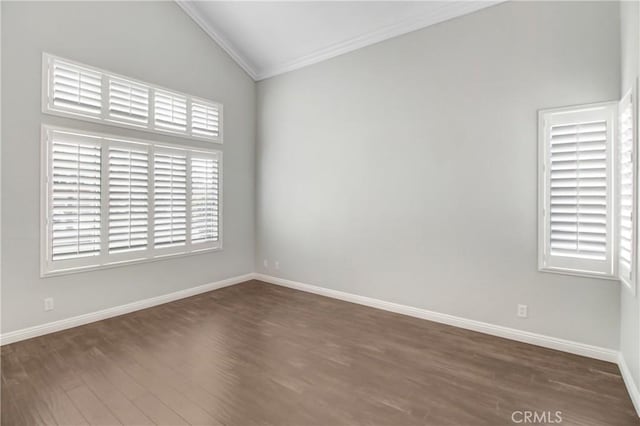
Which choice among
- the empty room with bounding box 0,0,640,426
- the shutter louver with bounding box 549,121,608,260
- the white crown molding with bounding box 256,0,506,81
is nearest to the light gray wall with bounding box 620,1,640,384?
the empty room with bounding box 0,0,640,426

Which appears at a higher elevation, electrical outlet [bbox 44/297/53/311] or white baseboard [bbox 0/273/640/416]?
electrical outlet [bbox 44/297/53/311]

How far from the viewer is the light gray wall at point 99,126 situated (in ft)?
10.1

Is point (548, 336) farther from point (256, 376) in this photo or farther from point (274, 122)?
point (274, 122)

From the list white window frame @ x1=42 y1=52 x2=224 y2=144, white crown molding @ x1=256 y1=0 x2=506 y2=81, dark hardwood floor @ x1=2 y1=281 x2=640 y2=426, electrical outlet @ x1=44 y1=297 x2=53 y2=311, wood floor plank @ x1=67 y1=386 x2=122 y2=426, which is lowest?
wood floor plank @ x1=67 y1=386 x2=122 y2=426

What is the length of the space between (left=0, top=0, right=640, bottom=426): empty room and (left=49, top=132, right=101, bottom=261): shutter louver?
2 cm

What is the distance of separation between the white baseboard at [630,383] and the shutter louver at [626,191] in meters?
0.68

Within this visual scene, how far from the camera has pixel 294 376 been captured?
2510 mm

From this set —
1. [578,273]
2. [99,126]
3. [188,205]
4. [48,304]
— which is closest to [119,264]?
[48,304]

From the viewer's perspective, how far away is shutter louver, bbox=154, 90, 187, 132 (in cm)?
Result: 417

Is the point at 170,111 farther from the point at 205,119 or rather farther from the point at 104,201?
the point at 104,201

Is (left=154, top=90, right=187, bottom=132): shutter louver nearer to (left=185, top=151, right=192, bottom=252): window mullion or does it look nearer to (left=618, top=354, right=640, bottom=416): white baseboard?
(left=185, top=151, right=192, bottom=252): window mullion

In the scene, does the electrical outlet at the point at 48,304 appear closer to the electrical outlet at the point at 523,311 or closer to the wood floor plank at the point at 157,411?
the wood floor plank at the point at 157,411

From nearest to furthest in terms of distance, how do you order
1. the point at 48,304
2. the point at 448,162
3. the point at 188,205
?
1. the point at 48,304
2. the point at 448,162
3. the point at 188,205

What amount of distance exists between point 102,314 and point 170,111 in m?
2.62
